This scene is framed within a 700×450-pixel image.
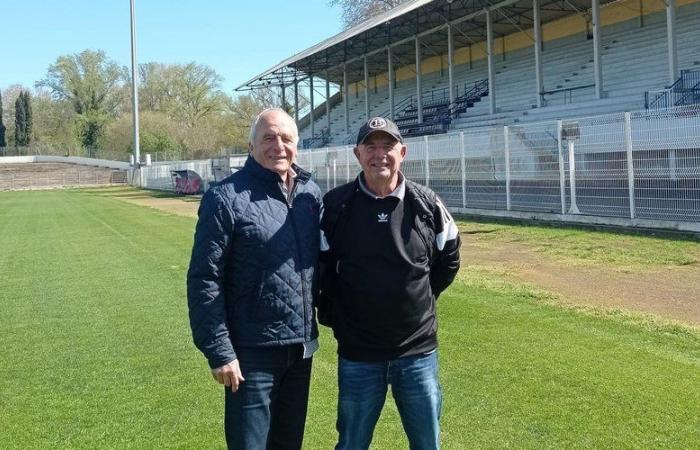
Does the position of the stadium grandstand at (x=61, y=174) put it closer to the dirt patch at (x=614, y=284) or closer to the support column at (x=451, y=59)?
the support column at (x=451, y=59)

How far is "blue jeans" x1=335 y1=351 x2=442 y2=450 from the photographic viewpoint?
2945mm

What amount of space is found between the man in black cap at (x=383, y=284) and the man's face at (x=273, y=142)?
0.26 meters

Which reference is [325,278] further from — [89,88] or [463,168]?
[89,88]

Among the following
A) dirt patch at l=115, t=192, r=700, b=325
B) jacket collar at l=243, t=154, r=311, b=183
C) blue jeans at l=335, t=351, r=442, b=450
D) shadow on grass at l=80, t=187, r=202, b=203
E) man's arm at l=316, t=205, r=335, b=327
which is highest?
shadow on grass at l=80, t=187, r=202, b=203

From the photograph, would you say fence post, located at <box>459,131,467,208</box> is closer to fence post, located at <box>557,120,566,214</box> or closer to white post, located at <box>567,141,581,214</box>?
fence post, located at <box>557,120,566,214</box>

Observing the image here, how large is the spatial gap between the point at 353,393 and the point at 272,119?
1200mm

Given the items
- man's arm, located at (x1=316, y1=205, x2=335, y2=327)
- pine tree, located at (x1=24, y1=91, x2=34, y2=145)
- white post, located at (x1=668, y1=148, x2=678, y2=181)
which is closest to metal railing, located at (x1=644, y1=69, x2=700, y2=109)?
white post, located at (x1=668, y1=148, x2=678, y2=181)

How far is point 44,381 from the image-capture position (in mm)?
5527

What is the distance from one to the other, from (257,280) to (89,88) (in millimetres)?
98346

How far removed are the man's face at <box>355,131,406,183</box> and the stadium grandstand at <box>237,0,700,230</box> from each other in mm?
10400

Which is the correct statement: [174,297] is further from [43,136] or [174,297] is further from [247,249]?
[43,136]

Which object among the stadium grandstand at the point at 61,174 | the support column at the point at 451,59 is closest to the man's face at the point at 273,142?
the support column at the point at 451,59

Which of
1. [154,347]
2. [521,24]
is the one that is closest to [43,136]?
[521,24]

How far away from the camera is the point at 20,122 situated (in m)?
93.6
